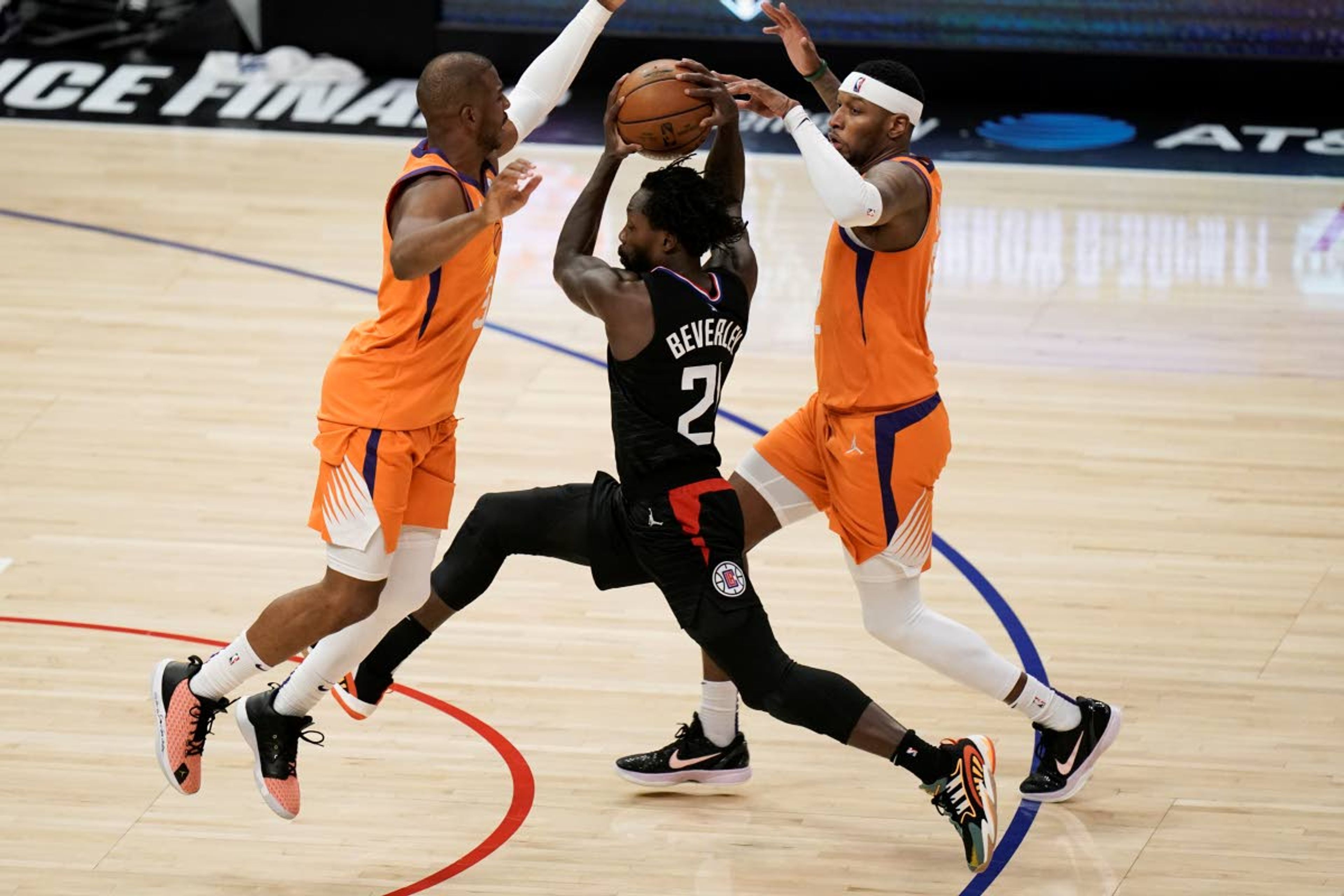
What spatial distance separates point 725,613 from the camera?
5266mm

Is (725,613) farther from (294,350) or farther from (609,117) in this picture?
(294,350)

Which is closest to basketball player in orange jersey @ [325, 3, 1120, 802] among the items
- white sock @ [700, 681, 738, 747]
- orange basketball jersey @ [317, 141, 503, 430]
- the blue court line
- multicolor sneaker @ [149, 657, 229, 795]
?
white sock @ [700, 681, 738, 747]

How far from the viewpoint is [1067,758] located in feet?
19.1

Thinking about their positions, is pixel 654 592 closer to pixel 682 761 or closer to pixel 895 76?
pixel 682 761

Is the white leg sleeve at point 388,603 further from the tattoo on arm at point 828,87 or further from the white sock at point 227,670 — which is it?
the tattoo on arm at point 828,87

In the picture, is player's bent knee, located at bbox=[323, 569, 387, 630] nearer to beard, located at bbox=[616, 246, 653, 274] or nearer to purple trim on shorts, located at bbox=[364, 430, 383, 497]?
purple trim on shorts, located at bbox=[364, 430, 383, 497]

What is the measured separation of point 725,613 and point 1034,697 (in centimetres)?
111

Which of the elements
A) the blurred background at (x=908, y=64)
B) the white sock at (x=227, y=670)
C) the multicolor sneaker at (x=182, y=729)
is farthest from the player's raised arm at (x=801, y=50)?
the blurred background at (x=908, y=64)

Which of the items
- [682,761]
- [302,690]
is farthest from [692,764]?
[302,690]

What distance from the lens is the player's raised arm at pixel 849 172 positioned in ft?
17.1

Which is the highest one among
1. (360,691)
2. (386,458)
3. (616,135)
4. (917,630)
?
(616,135)

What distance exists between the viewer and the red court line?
5418 mm

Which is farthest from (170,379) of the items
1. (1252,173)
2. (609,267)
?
(1252,173)

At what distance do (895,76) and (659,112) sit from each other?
2.30ft
